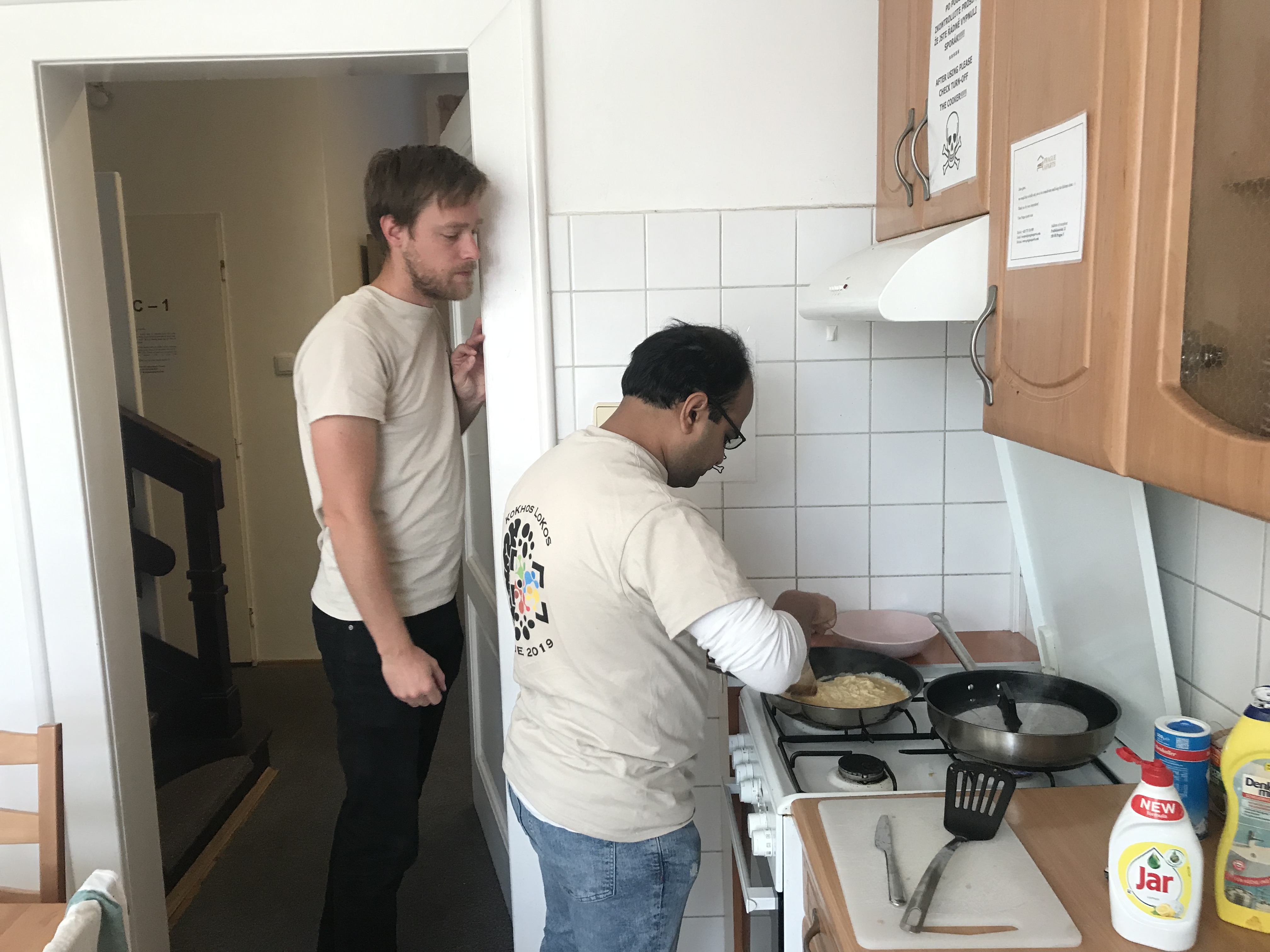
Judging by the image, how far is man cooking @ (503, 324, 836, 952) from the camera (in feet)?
4.35

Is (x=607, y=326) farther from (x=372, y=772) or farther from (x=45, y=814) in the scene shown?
(x=45, y=814)

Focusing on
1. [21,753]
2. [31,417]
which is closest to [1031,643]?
[21,753]

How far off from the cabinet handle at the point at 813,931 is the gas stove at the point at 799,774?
0.09 m

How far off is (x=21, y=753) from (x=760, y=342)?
1.45 meters

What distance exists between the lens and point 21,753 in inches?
59.4

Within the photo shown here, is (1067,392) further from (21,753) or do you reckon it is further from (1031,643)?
(21,753)

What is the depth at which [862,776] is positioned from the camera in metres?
1.42

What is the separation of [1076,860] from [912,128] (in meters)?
1.12

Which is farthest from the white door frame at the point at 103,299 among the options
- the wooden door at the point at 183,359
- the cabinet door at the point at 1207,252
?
the wooden door at the point at 183,359

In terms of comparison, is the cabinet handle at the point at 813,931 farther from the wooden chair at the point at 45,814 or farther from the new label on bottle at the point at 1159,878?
the wooden chair at the point at 45,814

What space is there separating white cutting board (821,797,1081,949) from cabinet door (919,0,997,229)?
80 centimetres

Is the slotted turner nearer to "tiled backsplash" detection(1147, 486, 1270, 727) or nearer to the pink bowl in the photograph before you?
"tiled backsplash" detection(1147, 486, 1270, 727)

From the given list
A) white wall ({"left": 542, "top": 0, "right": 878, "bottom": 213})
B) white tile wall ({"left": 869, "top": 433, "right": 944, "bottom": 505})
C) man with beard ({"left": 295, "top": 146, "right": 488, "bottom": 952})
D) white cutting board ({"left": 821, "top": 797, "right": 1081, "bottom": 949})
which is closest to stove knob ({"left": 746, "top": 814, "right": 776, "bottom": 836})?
white cutting board ({"left": 821, "top": 797, "right": 1081, "bottom": 949})

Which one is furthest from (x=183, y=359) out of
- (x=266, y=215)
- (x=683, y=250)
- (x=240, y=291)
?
(x=683, y=250)
